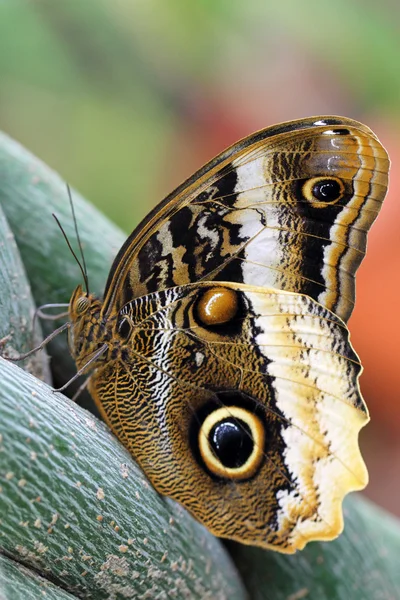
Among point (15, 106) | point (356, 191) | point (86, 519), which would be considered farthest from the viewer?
point (15, 106)

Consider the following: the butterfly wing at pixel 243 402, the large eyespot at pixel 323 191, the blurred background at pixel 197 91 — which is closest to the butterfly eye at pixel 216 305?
the butterfly wing at pixel 243 402

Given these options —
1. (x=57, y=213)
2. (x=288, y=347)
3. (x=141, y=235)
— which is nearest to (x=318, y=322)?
(x=288, y=347)

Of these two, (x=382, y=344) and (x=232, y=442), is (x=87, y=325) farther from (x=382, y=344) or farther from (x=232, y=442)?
(x=382, y=344)

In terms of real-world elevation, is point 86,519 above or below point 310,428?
below

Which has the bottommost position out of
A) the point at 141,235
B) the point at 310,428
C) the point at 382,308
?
the point at 310,428

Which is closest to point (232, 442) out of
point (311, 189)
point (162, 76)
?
point (311, 189)

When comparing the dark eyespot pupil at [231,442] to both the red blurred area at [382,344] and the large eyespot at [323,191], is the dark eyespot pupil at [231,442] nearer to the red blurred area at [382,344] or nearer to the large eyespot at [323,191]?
the large eyespot at [323,191]

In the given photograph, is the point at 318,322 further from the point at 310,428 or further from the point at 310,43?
the point at 310,43

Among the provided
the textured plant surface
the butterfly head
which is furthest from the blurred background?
the butterfly head
